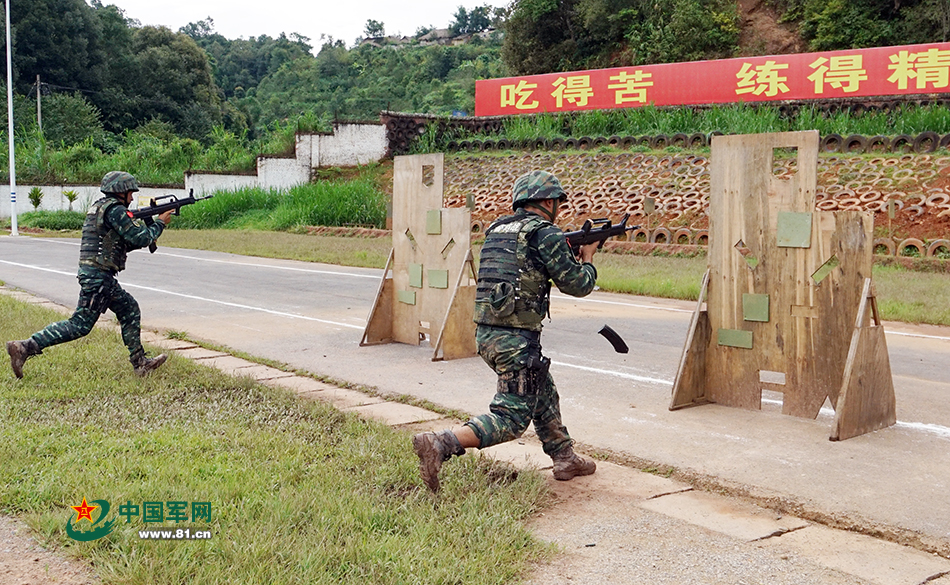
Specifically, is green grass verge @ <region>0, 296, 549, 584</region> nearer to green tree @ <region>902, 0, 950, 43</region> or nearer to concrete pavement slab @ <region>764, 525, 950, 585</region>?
concrete pavement slab @ <region>764, 525, 950, 585</region>

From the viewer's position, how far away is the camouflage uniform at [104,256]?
7.16m

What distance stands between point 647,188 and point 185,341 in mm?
15161

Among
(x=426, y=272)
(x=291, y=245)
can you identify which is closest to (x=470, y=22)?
(x=291, y=245)

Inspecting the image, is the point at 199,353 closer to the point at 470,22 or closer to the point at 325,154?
the point at 325,154

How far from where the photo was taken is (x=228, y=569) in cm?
352

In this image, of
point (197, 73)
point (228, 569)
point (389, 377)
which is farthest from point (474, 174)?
point (197, 73)

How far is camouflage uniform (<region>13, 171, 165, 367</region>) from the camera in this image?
7.16 meters

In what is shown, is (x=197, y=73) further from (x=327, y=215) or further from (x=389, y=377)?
(x=389, y=377)

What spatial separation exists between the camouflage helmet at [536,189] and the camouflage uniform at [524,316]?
8cm

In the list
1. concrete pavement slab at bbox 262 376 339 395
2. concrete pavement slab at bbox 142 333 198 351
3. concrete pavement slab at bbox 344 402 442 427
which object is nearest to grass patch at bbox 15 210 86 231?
concrete pavement slab at bbox 142 333 198 351

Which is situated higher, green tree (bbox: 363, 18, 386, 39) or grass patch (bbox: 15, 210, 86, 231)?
green tree (bbox: 363, 18, 386, 39)

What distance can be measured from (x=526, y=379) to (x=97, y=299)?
4184 mm

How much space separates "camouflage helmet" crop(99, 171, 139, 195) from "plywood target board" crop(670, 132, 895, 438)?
4.60 metres

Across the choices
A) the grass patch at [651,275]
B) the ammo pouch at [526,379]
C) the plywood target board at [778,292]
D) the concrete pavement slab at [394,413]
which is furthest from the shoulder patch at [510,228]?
the grass patch at [651,275]
